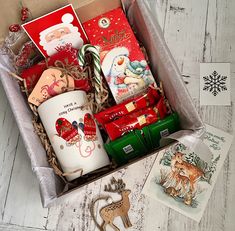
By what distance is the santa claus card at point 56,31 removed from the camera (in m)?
0.92

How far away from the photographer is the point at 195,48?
3.64 ft

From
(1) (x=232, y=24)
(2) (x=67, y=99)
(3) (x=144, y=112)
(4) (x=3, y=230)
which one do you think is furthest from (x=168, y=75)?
(4) (x=3, y=230)

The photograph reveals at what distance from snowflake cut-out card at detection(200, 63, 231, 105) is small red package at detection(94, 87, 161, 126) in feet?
0.62

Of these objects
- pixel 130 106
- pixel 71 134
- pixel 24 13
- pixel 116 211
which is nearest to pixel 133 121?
pixel 130 106

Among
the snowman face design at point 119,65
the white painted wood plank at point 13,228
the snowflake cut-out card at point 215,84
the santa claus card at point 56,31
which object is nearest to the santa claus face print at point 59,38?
the santa claus card at point 56,31

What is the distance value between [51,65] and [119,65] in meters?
0.17

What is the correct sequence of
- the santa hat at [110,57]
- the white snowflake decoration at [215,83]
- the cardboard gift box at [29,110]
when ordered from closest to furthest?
1. the cardboard gift box at [29,110]
2. the santa hat at [110,57]
3. the white snowflake decoration at [215,83]

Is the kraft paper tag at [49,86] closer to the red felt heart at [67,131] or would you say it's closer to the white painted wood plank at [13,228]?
the red felt heart at [67,131]

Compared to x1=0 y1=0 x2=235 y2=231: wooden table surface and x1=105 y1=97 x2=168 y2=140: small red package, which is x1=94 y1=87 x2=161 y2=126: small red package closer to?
x1=105 y1=97 x2=168 y2=140: small red package

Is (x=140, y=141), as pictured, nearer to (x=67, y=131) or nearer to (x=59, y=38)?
(x=67, y=131)

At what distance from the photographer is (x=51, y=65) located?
0.97 metres

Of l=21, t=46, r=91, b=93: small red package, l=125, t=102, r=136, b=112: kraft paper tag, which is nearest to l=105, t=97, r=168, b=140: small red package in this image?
l=125, t=102, r=136, b=112: kraft paper tag

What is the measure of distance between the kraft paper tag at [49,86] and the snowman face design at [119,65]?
0.11 m

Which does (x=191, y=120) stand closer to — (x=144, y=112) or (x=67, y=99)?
(x=144, y=112)
